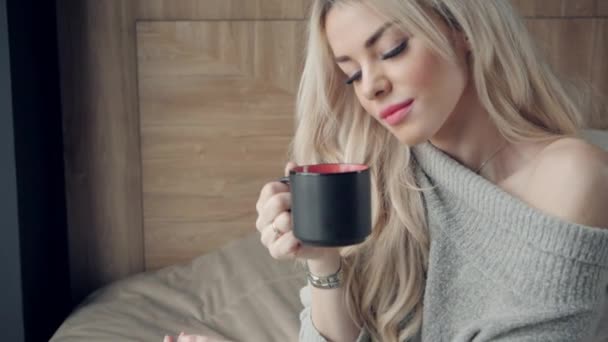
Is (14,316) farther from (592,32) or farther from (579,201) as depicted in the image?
(592,32)

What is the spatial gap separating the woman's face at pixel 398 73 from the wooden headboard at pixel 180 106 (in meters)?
0.96

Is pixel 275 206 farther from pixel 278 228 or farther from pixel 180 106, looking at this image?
pixel 180 106

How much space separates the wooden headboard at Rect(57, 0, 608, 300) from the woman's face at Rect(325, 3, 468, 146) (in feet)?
3.15

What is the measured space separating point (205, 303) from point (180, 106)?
593 mm

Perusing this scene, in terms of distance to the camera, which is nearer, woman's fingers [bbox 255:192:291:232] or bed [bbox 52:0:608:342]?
woman's fingers [bbox 255:192:291:232]

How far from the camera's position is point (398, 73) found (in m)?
0.91

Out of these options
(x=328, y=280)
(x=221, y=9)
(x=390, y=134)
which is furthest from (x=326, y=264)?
(x=221, y=9)

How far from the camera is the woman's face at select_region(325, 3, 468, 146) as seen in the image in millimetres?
912

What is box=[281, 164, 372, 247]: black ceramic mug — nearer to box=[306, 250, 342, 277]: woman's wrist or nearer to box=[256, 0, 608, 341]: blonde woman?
box=[256, 0, 608, 341]: blonde woman

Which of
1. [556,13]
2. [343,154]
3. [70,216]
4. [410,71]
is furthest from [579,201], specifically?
[70,216]

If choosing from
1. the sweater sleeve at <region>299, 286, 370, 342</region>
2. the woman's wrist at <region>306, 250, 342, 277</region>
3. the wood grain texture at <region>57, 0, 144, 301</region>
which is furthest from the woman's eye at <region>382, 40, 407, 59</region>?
the wood grain texture at <region>57, 0, 144, 301</region>

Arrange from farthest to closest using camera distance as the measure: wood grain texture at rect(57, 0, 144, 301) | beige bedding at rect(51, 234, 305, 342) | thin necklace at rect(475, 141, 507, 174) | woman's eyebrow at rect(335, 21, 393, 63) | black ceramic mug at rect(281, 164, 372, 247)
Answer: wood grain texture at rect(57, 0, 144, 301)
beige bedding at rect(51, 234, 305, 342)
thin necklace at rect(475, 141, 507, 174)
woman's eyebrow at rect(335, 21, 393, 63)
black ceramic mug at rect(281, 164, 372, 247)

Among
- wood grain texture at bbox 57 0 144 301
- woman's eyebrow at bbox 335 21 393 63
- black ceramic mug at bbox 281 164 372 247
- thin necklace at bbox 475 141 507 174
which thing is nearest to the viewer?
black ceramic mug at bbox 281 164 372 247

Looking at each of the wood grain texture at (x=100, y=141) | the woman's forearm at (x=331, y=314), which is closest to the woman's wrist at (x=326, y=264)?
the woman's forearm at (x=331, y=314)
